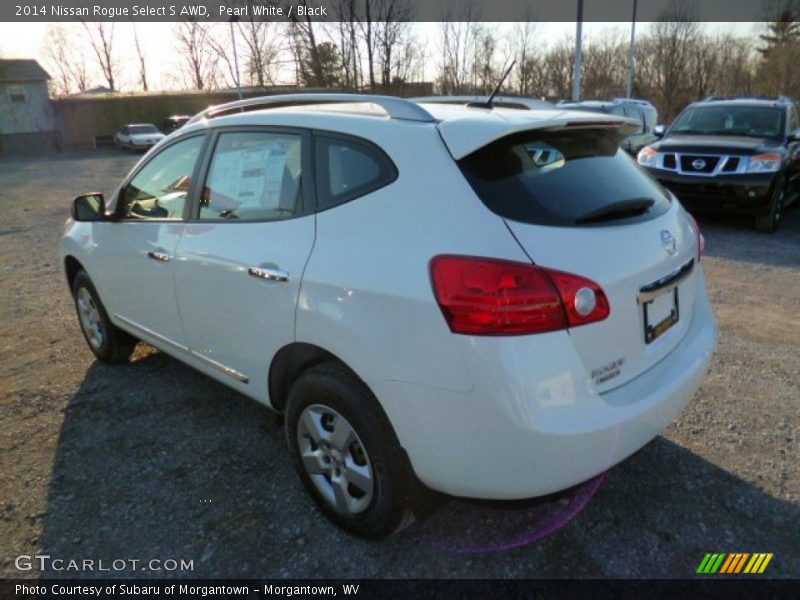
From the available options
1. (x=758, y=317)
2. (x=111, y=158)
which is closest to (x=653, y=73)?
(x=111, y=158)

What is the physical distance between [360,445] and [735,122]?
30.2ft

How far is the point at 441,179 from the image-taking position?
2.05 meters

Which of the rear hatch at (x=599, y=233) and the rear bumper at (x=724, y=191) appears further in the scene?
the rear bumper at (x=724, y=191)

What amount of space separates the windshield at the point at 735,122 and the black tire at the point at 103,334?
28.4ft

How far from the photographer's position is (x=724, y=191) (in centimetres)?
798

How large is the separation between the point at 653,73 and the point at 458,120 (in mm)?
39913

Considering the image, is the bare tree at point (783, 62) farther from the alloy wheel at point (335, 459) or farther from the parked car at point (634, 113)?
the alloy wheel at point (335, 459)

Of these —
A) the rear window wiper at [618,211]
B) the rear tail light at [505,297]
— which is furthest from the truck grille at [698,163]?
the rear tail light at [505,297]

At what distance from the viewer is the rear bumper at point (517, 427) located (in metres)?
1.84

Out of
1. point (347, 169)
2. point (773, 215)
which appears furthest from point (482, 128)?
point (773, 215)

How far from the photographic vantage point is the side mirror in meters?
3.76

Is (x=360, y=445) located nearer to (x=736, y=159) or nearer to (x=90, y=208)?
(x=90, y=208)

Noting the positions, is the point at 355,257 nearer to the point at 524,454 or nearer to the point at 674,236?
the point at 524,454

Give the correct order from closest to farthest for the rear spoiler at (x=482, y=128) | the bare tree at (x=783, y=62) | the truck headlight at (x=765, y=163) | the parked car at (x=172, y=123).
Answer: the rear spoiler at (x=482, y=128) < the truck headlight at (x=765, y=163) < the bare tree at (x=783, y=62) < the parked car at (x=172, y=123)
